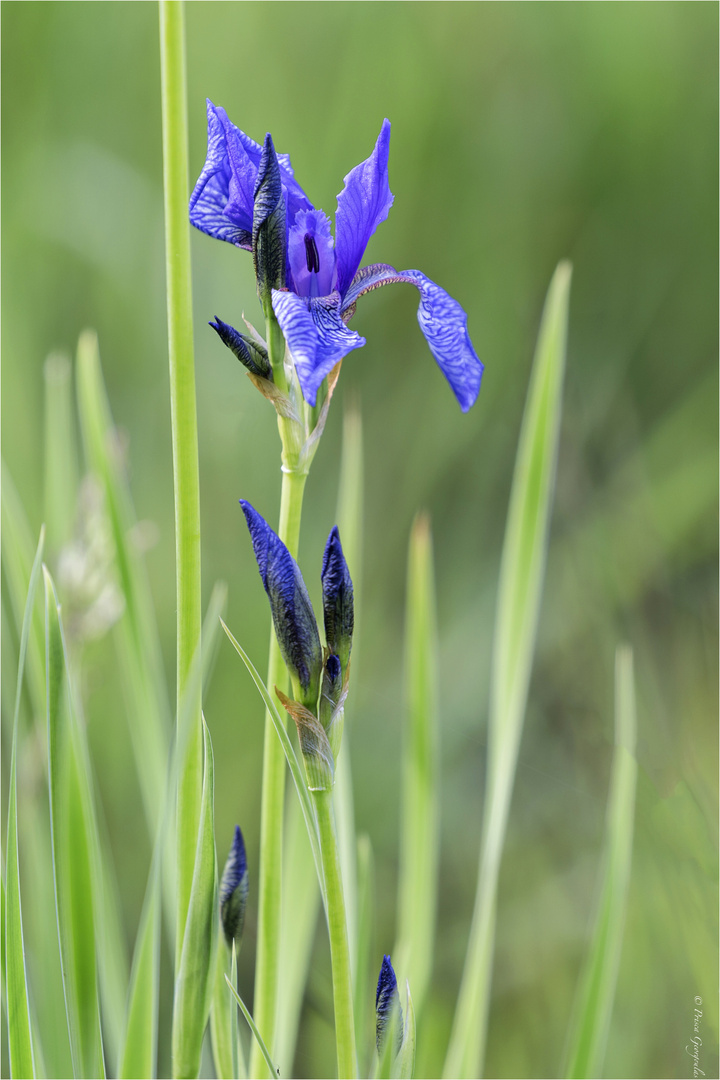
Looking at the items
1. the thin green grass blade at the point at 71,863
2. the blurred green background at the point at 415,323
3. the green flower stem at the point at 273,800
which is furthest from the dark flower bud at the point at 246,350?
the blurred green background at the point at 415,323

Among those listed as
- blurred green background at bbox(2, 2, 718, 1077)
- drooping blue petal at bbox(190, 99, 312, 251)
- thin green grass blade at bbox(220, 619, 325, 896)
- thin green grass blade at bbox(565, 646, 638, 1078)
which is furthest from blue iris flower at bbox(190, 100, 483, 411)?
blurred green background at bbox(2, 2, 718, 1077)

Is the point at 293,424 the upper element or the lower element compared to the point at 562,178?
lower

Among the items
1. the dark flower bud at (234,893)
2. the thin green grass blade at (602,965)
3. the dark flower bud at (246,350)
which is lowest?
the thin green grass blade at (602,965)

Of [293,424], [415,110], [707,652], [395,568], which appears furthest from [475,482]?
[293,424]

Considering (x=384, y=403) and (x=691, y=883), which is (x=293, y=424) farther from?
(x=384, y=403)

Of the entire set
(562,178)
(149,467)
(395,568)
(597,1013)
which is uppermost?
(562,178)

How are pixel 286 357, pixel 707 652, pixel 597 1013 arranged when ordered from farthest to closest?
pixel 707 652
pixel 597 1013
pixel 286 357

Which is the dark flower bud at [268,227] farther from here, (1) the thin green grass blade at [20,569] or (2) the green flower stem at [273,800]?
(1) the thin green grass blade at [20,569]
